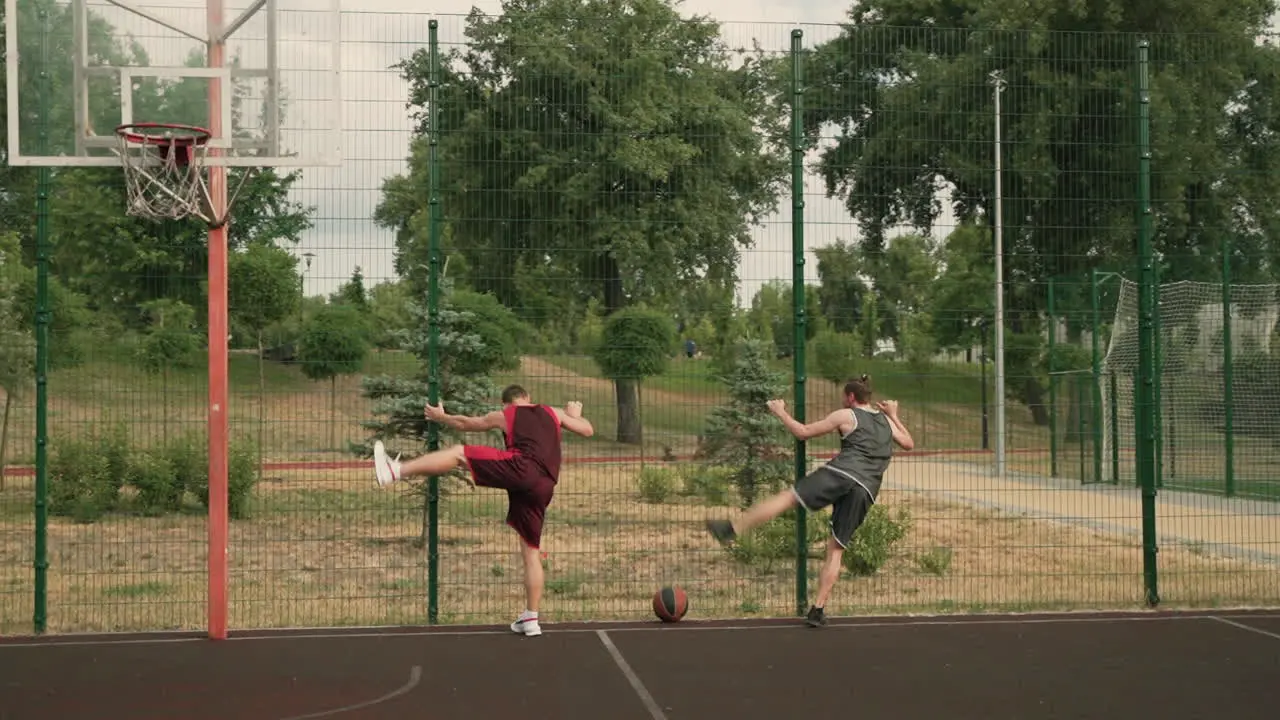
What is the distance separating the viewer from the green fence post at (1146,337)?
11539 millimetres

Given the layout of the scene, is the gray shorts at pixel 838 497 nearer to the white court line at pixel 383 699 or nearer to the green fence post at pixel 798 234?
the green fence post at pixel 798 234

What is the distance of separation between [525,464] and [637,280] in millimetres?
1959

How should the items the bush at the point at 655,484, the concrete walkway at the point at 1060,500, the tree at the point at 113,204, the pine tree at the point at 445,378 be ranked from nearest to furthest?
the tree at the point at 113,204, the concrete walkway at the point at 1060,500, the bush at the point at 655,484, the pine tree at the point at 445,378

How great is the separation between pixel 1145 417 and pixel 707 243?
12.8ft

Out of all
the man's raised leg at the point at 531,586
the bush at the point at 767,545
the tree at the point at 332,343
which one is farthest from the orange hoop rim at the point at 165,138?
the bush at the point at 767,545

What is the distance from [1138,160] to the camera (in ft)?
38.4

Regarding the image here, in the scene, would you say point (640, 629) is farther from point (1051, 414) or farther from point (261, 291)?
point (1051, 414)

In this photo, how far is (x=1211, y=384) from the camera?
68.6 feet

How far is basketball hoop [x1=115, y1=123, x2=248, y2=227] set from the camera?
9.63 meters

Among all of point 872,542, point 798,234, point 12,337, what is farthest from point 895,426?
point 12,337

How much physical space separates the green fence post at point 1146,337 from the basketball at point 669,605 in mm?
3877

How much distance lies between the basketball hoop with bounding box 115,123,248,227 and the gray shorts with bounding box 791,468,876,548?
4.62 meters

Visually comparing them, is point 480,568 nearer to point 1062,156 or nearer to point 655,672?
point 655,672

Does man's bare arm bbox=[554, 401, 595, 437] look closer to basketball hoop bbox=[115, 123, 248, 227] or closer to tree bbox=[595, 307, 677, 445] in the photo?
tree bbox=[595, 307, 677, 445]
